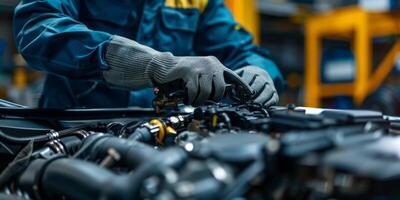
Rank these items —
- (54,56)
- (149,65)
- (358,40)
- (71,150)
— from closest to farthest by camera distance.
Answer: (71,150) → (149,65) → (54,56) → (358,40)

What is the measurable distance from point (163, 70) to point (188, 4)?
0.63 m

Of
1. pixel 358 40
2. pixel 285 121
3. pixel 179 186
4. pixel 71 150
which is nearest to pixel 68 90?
pixel 71 150

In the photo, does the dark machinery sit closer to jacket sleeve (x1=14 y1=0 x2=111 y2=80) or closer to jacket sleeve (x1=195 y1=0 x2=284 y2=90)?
jacket sleeve (x1=14 y1=0 x2=111 y2=80)

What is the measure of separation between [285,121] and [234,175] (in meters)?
0.18

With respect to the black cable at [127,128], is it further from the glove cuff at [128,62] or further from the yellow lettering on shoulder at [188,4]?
the yellow lettering on shoulder at [188,4]

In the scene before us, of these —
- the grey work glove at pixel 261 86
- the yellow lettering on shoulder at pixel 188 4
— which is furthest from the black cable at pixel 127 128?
the yellow lettering on shoulder at pixel 188 4

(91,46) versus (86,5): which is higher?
(86,5)

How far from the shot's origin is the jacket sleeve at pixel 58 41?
115cm

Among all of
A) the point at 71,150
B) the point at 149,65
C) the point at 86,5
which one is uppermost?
the point at 86,5

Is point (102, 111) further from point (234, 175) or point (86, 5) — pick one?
point (234, 175)

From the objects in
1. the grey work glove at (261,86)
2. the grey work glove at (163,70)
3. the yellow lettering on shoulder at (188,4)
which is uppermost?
the yellow lettering on shoulder at (188,4)

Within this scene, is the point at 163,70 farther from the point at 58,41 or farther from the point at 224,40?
the point at 224,40

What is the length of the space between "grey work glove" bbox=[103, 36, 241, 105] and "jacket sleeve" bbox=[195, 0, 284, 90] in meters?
0.57

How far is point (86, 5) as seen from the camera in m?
1.42
